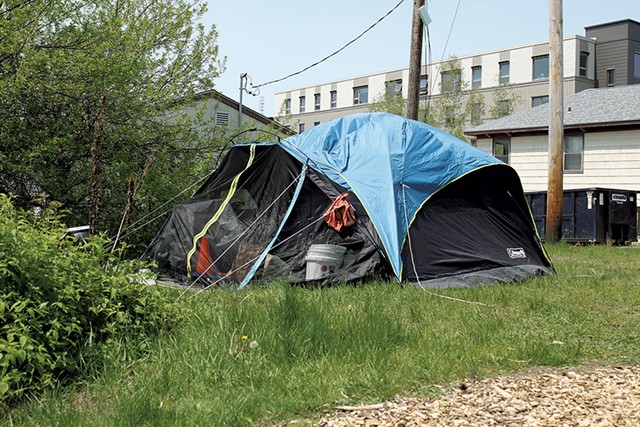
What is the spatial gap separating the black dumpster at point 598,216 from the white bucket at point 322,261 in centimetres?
1069

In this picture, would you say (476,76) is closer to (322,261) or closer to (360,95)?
(360,95)

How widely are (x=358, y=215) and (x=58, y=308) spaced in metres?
4.49

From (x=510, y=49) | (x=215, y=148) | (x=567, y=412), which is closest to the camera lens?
(x=567, y=412)

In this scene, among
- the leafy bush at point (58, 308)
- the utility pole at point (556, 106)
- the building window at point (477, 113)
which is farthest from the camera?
the building window at point (477, 113)

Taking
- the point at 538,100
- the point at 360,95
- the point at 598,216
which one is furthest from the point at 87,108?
the point at 360,95

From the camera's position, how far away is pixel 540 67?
39.3m

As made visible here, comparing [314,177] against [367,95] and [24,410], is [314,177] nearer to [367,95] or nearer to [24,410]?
[24,410]

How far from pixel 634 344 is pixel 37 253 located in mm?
4272

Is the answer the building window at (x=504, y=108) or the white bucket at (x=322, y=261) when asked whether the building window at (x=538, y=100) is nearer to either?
the building window at (x=504, y=108)

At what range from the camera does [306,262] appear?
7.94 metres

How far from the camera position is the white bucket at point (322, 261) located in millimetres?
7801

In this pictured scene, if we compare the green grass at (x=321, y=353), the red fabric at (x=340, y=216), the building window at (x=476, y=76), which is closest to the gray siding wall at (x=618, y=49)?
the building window at (x=476, y=76)

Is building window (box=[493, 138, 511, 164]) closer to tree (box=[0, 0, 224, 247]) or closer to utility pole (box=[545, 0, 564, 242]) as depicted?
utility pole (box=[545, 0, 564, 242])

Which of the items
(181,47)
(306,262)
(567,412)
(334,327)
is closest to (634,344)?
(567,412)
